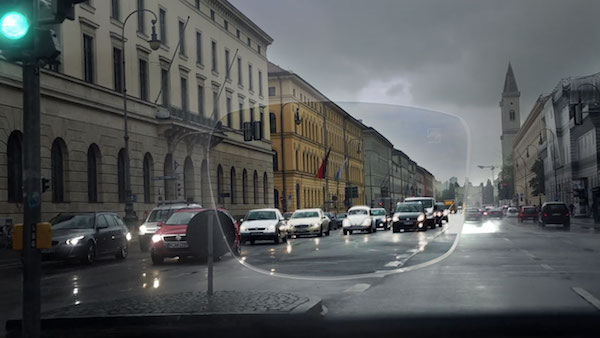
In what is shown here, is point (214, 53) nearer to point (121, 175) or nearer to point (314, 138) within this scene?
point (121, 175)

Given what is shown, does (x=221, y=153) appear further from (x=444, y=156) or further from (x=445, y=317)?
(x=445, y=317)

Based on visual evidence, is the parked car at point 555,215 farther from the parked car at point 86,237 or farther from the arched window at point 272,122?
the arched window at point 272,122

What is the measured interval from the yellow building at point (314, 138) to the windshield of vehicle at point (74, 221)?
1576cm

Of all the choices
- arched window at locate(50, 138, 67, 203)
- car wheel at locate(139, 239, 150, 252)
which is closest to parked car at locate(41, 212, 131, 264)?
car wheel at locate(139, 239, 150, 252)

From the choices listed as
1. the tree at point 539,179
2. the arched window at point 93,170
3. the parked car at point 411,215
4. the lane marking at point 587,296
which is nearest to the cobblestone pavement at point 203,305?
the parked car at point 411,215

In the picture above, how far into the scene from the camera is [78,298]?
11.9 metres

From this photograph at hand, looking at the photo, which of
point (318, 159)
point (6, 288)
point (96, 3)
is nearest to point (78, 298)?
point (6, 288)

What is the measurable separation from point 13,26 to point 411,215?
3911 millimetres

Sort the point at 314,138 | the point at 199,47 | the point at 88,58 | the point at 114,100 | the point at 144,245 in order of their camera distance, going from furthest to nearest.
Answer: the point at 199,47
the point at 114,100
the point at 88,58
the point at 144,245
the point at 314,138

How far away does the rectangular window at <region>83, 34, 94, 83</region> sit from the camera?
36.5 meters

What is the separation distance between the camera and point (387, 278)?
8.16 m

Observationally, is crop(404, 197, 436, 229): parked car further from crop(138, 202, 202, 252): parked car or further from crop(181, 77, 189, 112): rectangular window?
crop(181, 77, 189, 112): rectangular window

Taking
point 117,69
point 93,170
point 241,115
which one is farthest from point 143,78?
point 241,115

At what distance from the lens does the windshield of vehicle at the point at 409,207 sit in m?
6.67
